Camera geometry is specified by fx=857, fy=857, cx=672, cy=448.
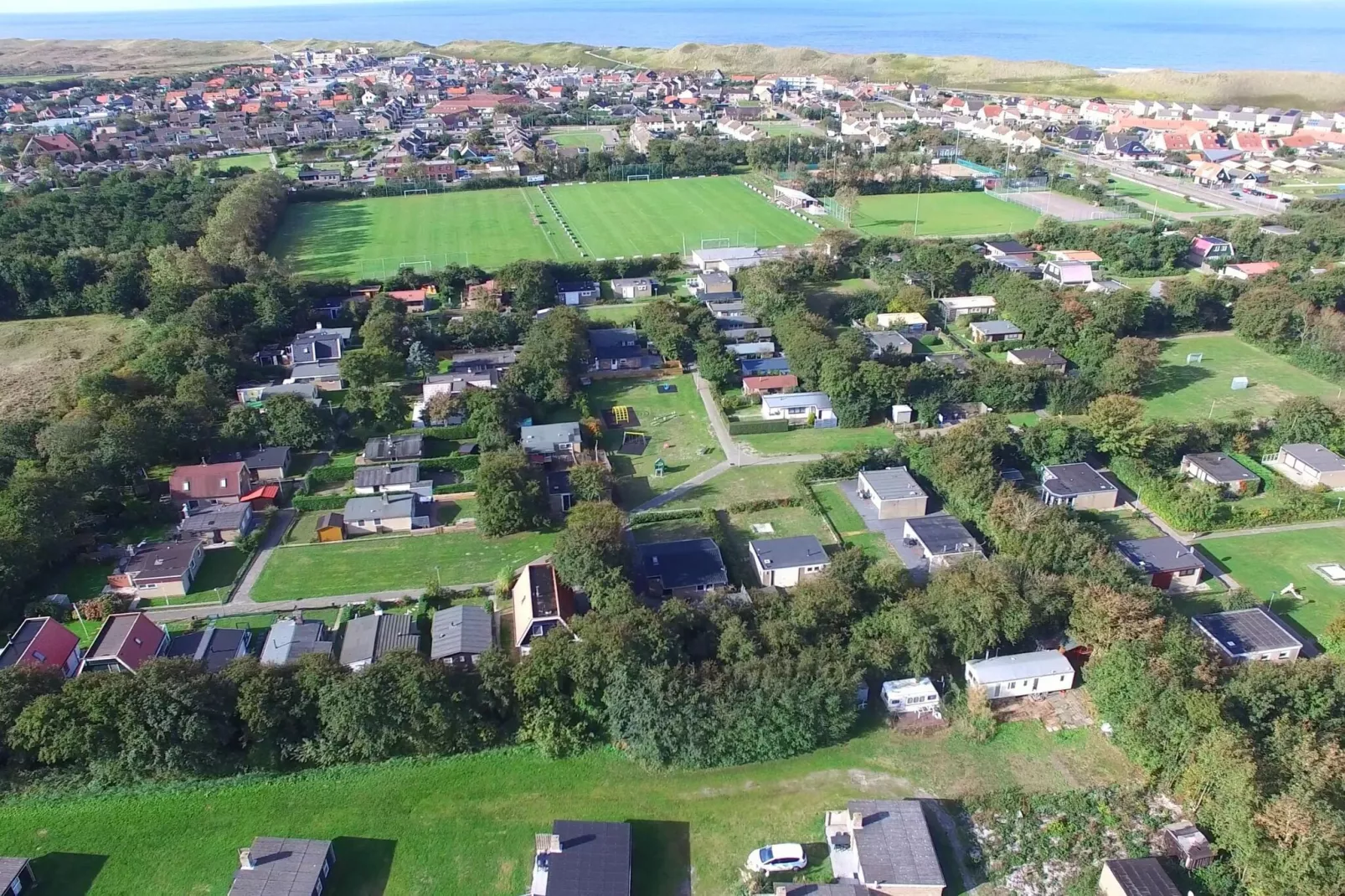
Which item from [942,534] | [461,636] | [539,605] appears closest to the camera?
[461,636]

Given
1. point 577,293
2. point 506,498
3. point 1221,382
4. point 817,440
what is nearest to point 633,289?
point 577,293

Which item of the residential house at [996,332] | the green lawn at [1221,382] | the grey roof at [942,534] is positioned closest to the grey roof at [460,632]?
the grey roof at [942,534]

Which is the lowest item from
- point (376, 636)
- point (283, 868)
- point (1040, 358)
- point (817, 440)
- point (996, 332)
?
point (283, 868)

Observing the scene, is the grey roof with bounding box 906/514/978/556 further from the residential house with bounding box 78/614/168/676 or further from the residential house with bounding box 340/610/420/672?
the residential house with bounding box 78/614/168/676

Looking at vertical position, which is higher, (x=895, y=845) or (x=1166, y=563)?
(x=1166, y=563)

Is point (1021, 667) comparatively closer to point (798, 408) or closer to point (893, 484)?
point (893, 484)

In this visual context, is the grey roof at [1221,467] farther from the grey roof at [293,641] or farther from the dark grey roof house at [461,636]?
the grey roof at [293,641]
